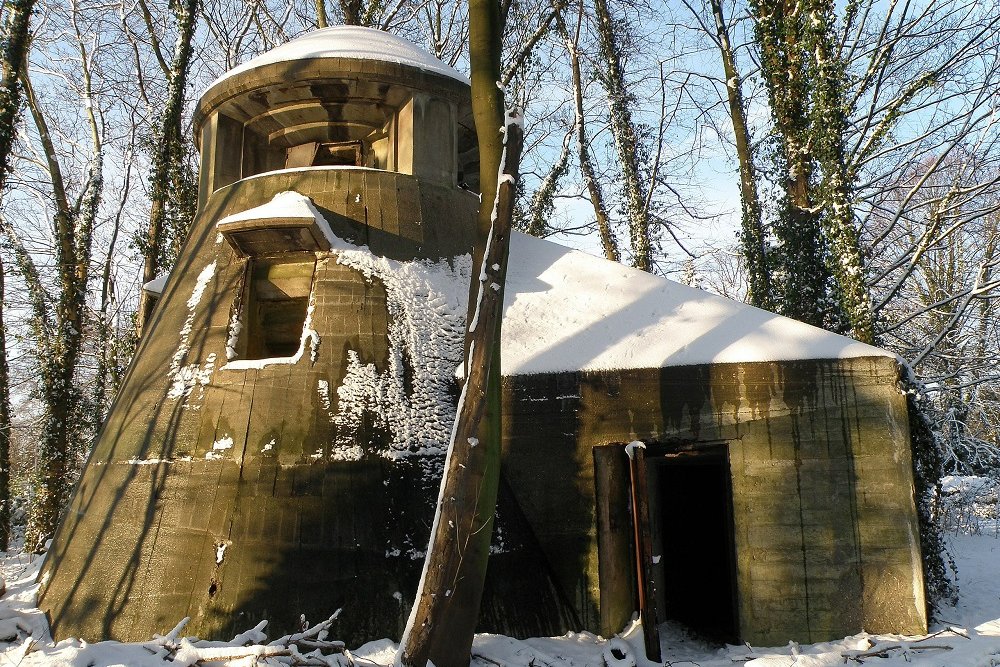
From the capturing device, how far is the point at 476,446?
5.96 m

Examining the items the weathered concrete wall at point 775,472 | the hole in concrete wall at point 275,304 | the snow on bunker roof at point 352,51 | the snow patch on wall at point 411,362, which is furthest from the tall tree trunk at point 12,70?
the weathered concrete wall at point 775,472

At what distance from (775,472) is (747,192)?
9.59 metres

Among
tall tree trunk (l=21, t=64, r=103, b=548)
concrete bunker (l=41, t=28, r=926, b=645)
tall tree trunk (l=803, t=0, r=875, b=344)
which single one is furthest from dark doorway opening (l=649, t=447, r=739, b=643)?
tall tree trunk (l=21, t=64, r=103, b=548)

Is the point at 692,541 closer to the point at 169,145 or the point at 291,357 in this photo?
the point at 291,357

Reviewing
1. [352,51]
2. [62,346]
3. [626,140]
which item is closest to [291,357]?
[352,51]

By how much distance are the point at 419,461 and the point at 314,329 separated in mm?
1846

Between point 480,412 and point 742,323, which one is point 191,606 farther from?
point 742,323

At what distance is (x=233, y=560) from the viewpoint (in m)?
6.77

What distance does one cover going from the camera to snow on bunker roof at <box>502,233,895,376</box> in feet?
26.4

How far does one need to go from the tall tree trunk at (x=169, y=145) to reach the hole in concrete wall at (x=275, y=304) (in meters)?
7.10

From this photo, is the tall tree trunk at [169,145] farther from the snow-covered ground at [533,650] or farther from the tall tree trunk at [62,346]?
the snow-covered ground at [533,650]

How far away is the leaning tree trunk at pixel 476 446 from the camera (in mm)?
5664

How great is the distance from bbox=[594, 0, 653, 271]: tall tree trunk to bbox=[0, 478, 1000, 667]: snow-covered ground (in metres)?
10.9

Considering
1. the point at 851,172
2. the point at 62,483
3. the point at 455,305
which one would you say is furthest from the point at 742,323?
the point at 62,483
